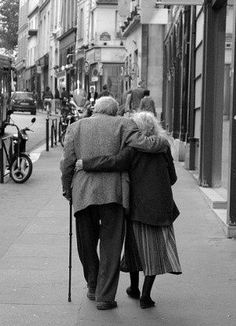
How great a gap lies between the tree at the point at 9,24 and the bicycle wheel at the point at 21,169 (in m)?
99.2

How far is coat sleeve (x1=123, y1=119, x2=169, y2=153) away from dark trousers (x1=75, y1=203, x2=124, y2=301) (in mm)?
505

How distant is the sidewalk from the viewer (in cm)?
675

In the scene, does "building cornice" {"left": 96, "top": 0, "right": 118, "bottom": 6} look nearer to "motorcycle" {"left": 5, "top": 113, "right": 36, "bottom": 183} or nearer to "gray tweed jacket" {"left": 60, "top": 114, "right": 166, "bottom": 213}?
"motorcycle" {"left": 5, "top": 113, "right": 36, "bottom": 183}

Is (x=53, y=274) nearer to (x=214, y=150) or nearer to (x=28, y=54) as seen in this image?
(x=214, y=150)

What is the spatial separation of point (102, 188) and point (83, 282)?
1.44m

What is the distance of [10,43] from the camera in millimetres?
116562

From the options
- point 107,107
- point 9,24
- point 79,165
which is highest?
point 9,24

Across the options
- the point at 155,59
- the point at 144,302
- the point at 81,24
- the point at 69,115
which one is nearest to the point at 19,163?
the point at 144,302

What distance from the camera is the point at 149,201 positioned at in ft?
22.5

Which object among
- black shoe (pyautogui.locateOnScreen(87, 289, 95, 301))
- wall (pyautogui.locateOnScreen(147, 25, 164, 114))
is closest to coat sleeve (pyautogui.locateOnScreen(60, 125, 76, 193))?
black shoe (pyautogui.locateOnScreen(87, 289, 95, 301))

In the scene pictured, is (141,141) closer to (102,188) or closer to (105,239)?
(102,188)

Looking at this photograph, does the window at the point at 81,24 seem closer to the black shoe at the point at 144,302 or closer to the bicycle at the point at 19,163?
the bicycle at the point at 19,163

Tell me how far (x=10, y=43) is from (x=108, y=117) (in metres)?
112

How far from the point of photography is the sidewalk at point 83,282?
6.75 m
